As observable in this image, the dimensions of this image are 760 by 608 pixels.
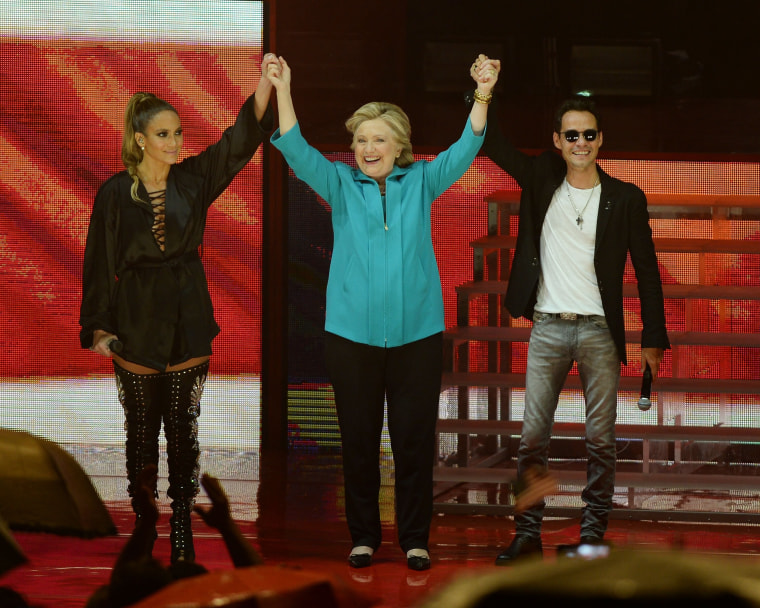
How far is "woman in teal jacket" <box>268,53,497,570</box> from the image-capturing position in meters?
3.47

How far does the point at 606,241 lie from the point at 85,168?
117 inches

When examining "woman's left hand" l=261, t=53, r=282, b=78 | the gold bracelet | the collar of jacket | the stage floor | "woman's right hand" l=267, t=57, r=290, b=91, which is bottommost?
the stage floor

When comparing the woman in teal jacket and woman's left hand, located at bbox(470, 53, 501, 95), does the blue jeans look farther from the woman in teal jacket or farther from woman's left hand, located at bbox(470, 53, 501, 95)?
woman's left hand, located at bbox(470, 53, 501, 95)

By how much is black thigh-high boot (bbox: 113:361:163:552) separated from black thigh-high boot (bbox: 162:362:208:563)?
39mm

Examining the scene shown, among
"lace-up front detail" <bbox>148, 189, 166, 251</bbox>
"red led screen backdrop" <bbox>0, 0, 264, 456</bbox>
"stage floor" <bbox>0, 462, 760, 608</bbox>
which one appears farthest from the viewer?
"red led screen backdrop" <bbox>0, 0, 264, 456</bbox>

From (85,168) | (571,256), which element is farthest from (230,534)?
(85,168)

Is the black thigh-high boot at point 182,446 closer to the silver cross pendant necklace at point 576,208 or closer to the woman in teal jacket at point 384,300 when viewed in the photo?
the woman in teal jacket at point 384,300

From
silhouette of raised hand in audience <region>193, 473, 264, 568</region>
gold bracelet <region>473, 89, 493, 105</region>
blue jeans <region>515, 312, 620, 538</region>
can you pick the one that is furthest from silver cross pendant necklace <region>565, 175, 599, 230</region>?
silhouette of raised hand in audience <region>193, 473, 264, 568</region>

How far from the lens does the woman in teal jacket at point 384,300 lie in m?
3.47

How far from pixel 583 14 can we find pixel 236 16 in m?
1.65

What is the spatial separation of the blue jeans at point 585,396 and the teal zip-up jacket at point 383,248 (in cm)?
39

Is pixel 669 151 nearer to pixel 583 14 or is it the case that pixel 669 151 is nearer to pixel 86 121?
pixel 583 14

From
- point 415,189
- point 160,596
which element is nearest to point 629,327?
point 415,189

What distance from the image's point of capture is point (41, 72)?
5527 mm
